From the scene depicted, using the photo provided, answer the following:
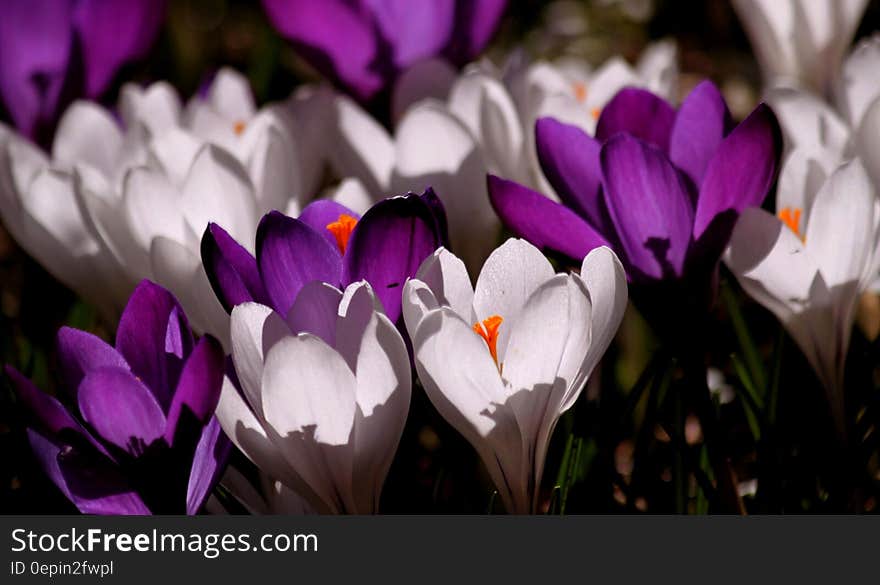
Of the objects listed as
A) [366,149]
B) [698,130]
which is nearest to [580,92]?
Result: [366,149]

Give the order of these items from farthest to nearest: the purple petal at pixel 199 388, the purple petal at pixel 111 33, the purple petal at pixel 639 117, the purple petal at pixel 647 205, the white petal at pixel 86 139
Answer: the purple petal at pixel 111 33 → the white petal at pixel 86 139 → the purple petal at pixel 639 117 → the purple petal at pixel 647 205 → the purple petal at pixel 199 388

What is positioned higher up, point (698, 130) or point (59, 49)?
point (59, 49)

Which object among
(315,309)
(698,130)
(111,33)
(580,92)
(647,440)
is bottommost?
(647,440)

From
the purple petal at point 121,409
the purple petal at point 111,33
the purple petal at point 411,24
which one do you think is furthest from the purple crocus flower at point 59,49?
the purple petal at point 121,409

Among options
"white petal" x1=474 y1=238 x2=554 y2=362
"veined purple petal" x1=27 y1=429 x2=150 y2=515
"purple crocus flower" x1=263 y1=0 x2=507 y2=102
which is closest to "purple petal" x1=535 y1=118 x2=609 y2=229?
"white petal" x1=474 y1=238 x2=554 y2=362

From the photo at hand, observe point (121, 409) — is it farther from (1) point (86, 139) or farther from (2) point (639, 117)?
(1) point (86, 139)

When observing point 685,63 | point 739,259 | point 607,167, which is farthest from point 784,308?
point 685,63

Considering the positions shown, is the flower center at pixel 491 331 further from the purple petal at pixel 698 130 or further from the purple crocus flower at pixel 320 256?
the purple petal at pixel 698 130
